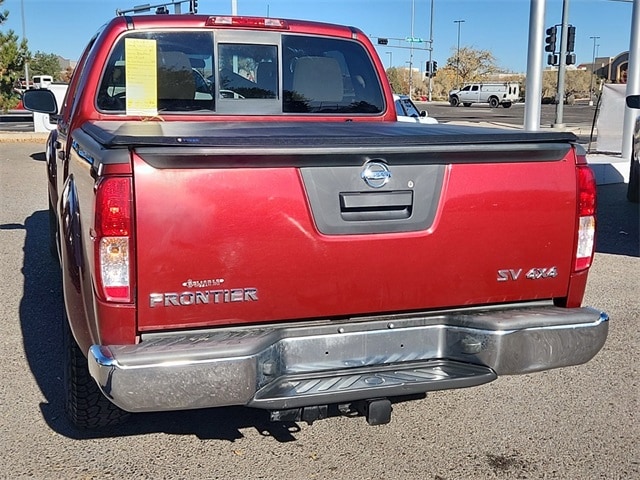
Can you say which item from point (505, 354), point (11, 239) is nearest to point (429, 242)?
point (505, 354)

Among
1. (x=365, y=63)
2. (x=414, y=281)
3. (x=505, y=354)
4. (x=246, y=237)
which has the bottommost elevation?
(x=505, y=354)

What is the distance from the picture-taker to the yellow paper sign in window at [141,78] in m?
4.40

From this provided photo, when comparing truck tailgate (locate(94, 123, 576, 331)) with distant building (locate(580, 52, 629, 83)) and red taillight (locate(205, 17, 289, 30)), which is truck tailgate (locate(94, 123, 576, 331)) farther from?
distant building (locate(580, 52, 629, 83))

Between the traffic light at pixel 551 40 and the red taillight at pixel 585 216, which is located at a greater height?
the traffic light at pixel 551 40

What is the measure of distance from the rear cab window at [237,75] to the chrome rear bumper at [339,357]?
214 cm

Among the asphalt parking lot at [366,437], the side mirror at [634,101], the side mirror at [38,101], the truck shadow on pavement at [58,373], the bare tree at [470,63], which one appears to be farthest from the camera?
the bare tree at [470,63]

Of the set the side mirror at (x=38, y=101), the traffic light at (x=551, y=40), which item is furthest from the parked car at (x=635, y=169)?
the traffic light at (x=551, y=40)

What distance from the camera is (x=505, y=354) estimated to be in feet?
10.4

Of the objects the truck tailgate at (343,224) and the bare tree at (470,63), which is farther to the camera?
the bare tree at (470,63)

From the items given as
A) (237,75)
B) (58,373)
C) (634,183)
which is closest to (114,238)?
(58,373)

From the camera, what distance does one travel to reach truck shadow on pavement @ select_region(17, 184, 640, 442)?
3.83 meters

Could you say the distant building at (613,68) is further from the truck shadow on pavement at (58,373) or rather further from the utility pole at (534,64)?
the truck shadow on pavement at (58,373)

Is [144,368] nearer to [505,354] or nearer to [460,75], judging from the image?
[505,354]

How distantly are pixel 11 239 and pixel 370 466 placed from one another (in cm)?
644
